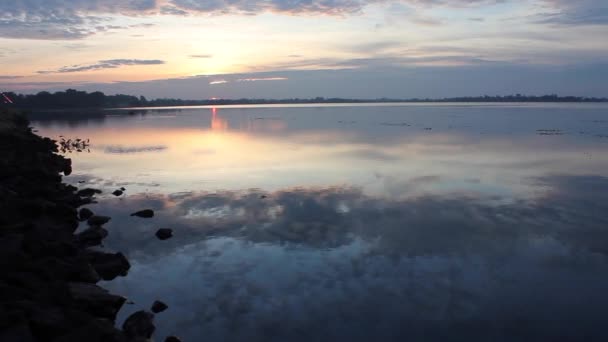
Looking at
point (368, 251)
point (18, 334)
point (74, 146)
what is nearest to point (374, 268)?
point (368, 251)

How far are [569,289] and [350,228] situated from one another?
6.82 meters

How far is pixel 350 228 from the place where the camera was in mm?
15820

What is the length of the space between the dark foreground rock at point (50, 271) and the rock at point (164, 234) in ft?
5.83

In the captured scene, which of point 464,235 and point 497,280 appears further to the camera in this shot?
point 464,235

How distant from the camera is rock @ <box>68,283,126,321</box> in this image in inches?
370

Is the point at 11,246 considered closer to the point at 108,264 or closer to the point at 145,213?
the point at 108,264

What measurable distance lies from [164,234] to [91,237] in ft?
7.26

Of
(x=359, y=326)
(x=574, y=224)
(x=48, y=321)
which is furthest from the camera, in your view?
(x=574, y=224)

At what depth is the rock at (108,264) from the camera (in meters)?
12.1

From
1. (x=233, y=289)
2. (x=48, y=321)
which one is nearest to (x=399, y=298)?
(x=233, y=289)

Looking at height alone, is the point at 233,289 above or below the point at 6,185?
below

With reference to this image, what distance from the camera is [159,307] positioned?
10.3 metres

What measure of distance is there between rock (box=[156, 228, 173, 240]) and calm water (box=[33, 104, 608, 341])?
1.11 feet

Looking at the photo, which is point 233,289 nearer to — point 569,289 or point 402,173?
point 569,289
